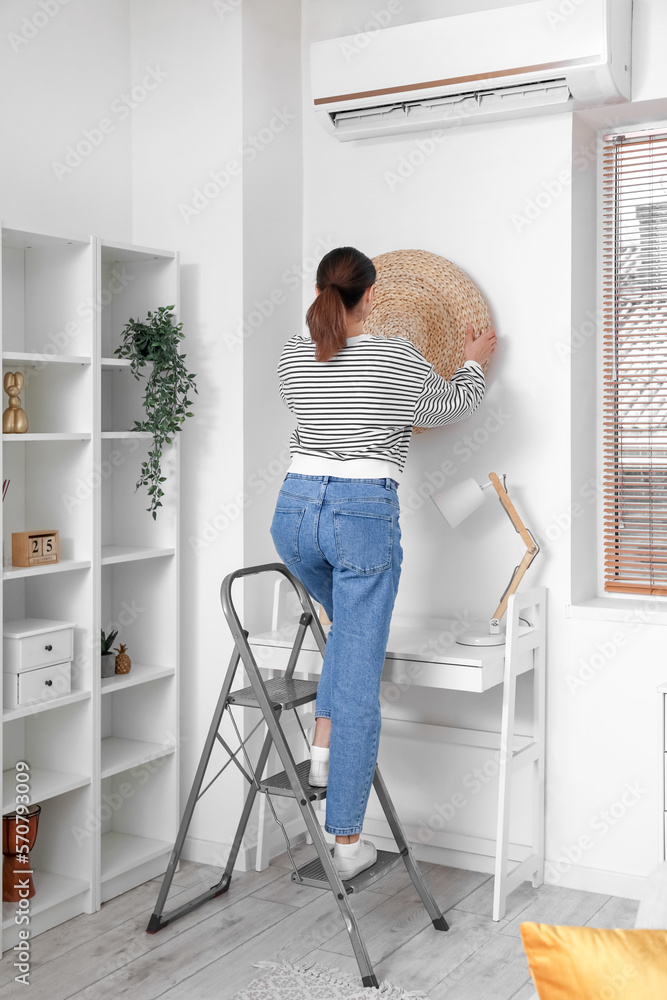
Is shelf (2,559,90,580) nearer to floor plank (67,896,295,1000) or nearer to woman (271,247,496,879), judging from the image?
woman (271,247,496,879)

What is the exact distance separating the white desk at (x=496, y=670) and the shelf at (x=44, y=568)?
1.86 feet

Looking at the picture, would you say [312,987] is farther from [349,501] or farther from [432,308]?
[432,308]

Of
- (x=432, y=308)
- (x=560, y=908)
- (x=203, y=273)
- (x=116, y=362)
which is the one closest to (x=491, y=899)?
(x=560, y=908)

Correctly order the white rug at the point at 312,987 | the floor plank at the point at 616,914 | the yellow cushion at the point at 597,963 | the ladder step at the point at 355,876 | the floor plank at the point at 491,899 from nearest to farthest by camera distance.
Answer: the yellow cushion at the point at 597,963 → the white rug at the point at 312,987 → the ladder step at the point at 355,876 → the floor plank at the point at 616,914 → the floor plank at the point at 491,899

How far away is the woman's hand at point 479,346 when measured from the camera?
2.86 m

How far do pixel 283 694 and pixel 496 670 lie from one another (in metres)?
0.58

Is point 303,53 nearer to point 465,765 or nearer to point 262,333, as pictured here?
point 262,333

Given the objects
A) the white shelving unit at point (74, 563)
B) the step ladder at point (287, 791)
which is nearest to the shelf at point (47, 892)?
the white shelving unit at point (74, 563)

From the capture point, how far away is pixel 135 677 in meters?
2.91

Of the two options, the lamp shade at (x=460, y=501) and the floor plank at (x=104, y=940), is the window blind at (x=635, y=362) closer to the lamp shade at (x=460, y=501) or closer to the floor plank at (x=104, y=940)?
the lamp shade at (x=460, y=501)

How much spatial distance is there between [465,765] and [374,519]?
107cm

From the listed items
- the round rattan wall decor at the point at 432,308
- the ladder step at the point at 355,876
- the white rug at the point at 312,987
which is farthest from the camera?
the round rattan wall decor at the point at 432,308

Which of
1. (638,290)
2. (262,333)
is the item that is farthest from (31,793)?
(638,290)

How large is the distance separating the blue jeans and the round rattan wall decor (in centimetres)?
72
